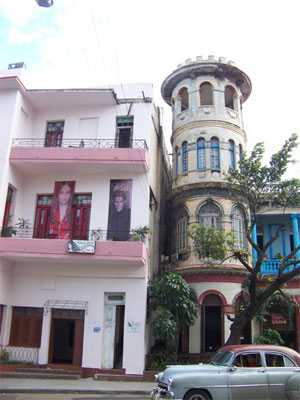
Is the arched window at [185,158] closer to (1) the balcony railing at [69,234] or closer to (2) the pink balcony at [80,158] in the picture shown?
(2) the pink balcony at [80,158]

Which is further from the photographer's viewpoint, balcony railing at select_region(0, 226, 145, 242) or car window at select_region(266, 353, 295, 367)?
balcony railing at select_region(0, 226, 145, 242)

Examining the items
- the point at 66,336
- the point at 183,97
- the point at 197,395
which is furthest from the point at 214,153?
the point at 197,395

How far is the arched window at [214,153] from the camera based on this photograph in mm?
20656

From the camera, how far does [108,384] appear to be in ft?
46.8

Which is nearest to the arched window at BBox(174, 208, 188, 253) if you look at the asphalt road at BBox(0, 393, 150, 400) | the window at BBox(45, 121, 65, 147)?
the window at BBox(45, 121, 65, 147)

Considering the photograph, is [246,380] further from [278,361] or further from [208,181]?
[208,181]

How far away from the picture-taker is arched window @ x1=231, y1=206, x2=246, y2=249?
65.2ft

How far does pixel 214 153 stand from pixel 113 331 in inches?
411

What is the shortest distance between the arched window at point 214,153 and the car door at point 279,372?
39.8ft

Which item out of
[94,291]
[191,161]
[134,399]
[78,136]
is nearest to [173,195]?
[191,161]

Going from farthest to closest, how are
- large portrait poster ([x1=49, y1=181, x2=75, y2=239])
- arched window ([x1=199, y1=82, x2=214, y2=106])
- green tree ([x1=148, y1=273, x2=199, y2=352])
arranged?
arched window ([x1=199, y1=82, x2=214, y2=106]) < large portrait poster ([x1=49, y1=181, x2=75, y2=239]) < green tree ([x1=148, y1=273, x2=199, y2=352])

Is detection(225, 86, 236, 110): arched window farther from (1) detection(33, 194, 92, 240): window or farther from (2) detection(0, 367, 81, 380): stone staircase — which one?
(2) detection(0, 367, 81, 380): stone staircase

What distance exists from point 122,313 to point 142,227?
385 cm

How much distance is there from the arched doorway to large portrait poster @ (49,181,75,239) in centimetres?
726
